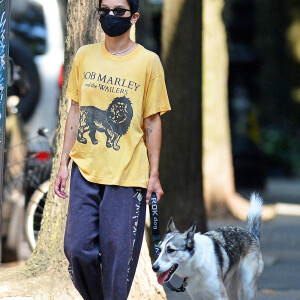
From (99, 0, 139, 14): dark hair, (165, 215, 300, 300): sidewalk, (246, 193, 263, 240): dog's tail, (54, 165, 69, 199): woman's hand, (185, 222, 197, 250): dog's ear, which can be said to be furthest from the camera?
(165, 215, 300, 300): sidewalk

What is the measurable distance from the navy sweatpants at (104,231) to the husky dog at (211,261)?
0.55 meters

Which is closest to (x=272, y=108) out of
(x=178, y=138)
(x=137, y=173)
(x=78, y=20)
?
(x=178, y=138)

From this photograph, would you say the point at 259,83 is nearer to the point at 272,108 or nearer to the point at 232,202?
the point at 272,108

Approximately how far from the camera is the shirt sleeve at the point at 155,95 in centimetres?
507

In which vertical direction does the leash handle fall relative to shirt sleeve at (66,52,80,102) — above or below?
below

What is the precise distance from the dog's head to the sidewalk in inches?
71.5

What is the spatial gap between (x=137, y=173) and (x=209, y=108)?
9.71 m

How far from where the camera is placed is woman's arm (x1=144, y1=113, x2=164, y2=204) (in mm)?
5137

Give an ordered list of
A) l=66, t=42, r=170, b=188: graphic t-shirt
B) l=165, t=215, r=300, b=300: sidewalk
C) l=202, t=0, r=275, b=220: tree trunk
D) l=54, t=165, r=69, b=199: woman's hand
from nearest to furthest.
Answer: l=66, t=42, r=170, b=188: graphic t-shirt → l=54, t=165, r=69, b=199: woman's hand → l=165, t=215, r=300, b=300: sidewalk → l=202, t=0, r=275, b=220: tree trunk

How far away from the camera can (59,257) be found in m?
6.84

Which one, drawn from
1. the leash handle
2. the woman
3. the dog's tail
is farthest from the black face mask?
the dog's tail

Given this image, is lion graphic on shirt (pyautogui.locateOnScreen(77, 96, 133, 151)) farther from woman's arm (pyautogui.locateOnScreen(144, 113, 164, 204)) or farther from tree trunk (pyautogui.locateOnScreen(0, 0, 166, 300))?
tree trunk (pyautogui.locateOnScreen(0, 0, 166, 300))

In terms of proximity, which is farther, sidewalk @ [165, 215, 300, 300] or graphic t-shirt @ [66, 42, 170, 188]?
sidewalk @ [165, 215, 300, 300]

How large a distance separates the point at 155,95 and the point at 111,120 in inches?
11.1
